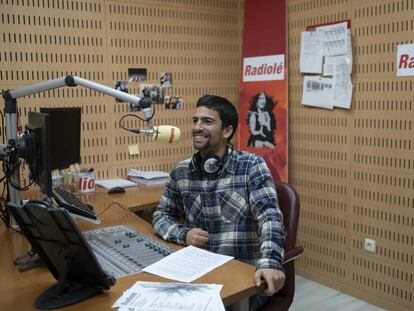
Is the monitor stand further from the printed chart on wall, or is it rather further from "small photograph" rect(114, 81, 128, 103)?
the printed chart on wall

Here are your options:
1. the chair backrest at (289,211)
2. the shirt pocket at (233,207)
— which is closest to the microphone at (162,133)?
the shirt pocket at (233,207)

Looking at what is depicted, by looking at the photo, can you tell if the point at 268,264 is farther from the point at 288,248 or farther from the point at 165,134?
the point at 165,134

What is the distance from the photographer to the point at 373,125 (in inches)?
128

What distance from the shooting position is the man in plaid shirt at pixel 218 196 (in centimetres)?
215

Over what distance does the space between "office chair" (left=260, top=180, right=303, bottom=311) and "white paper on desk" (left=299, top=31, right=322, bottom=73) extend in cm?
145

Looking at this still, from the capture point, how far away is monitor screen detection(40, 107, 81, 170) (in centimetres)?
275

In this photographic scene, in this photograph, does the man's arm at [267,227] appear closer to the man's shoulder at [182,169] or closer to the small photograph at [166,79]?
the man's shoulder at [182,169]

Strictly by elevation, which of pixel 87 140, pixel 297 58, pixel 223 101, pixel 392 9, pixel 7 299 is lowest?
pixel 7 299

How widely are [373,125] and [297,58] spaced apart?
0.88 metres

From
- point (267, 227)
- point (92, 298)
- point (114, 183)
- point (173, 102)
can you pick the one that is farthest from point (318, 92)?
point (92, 298)

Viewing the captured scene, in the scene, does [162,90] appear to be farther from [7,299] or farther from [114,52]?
[7,299]

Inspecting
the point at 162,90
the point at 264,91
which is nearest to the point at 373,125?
the point at 264,91

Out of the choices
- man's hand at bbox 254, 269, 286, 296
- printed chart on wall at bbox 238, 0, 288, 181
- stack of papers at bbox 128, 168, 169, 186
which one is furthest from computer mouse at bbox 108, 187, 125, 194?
man's hand at bbox 254, 269, 286, 296

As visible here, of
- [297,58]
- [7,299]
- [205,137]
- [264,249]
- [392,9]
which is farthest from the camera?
[297,58]
